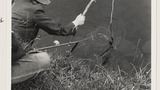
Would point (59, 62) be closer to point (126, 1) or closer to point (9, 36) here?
point (9, 36)

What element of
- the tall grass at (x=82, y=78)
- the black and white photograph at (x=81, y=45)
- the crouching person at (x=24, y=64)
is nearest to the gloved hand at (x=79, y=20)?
the black and white photograph at (x=81, y=45)

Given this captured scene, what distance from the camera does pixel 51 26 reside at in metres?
3.13

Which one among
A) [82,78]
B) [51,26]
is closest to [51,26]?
[51,26]

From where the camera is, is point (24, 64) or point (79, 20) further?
point (79, 20)

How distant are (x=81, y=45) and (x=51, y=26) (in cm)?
28

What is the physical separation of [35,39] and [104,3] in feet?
2.07

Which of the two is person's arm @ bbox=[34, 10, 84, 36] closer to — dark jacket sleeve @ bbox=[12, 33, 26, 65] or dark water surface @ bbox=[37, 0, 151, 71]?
dark water surface @ bbox=[37, 0, 151, 71]

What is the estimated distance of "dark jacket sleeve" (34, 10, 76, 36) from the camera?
10.2ft

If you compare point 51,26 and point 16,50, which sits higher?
point 51,26

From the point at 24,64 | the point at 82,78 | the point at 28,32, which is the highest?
the point at 28,32

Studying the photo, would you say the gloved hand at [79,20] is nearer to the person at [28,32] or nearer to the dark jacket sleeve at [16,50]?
the person at [28,32]

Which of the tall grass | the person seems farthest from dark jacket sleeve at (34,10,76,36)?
the tall grass

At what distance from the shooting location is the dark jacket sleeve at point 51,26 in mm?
3094

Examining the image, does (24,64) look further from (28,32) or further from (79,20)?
(79,20)
